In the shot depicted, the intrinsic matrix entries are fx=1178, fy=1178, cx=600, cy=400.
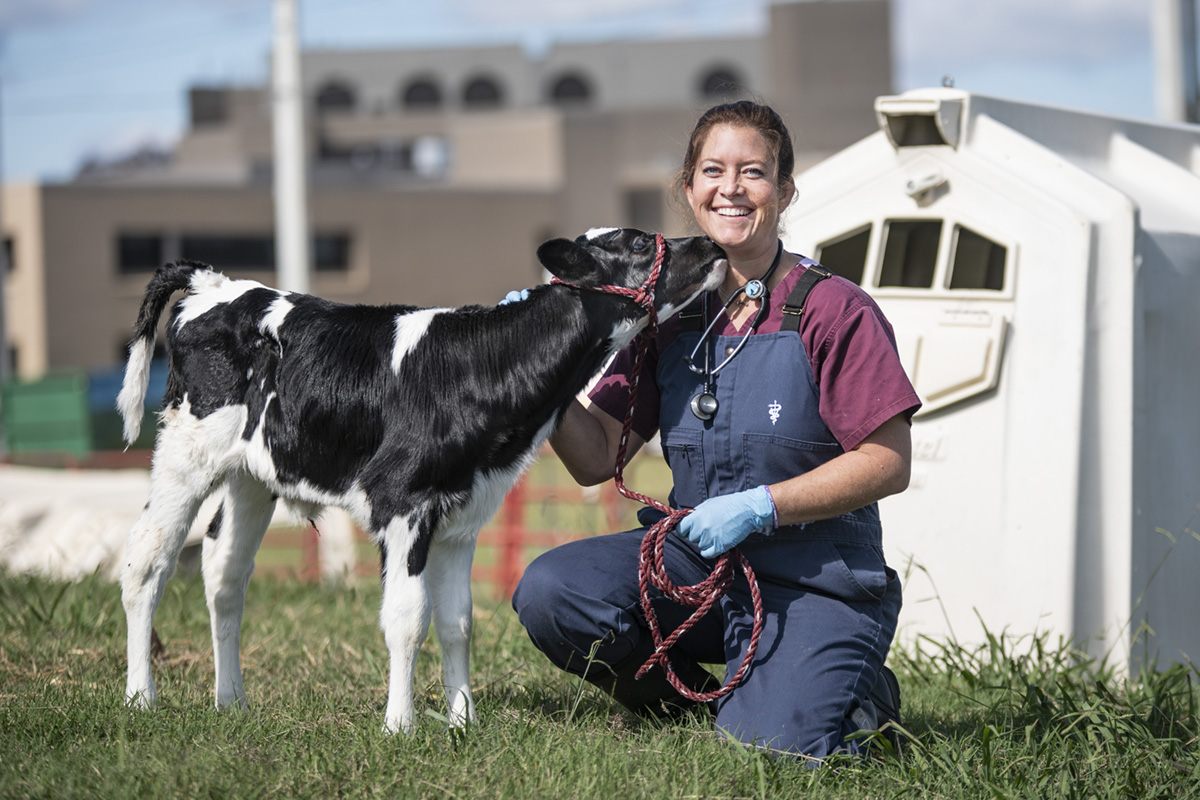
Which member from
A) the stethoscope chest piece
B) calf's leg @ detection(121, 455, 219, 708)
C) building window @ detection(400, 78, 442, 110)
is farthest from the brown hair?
building window @ detection(400, 78, 442, 110)

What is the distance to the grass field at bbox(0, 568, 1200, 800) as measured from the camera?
3.01 m

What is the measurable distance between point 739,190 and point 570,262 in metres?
0.56

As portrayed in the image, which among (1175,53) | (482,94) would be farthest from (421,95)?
(1175,53)

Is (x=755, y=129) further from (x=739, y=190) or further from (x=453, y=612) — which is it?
(x=453, y=612)

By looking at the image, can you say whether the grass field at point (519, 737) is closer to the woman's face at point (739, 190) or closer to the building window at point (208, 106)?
the woman's face at point (739, 190)

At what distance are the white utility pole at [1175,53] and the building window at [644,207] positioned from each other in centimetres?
2902

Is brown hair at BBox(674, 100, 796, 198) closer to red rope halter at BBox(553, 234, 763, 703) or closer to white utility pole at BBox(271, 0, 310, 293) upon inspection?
red rope halter at BBox(553, 234, 763, 703)

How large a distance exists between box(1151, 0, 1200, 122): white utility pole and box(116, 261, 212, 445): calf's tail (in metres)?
8.01

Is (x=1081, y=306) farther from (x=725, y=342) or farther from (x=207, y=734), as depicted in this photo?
(x=207, y=734)

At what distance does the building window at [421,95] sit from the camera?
51188 mm

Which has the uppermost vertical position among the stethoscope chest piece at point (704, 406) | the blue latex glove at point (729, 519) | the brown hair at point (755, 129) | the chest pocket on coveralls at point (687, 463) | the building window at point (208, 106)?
the building window at point (208, 106)

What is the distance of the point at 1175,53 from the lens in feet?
30.1

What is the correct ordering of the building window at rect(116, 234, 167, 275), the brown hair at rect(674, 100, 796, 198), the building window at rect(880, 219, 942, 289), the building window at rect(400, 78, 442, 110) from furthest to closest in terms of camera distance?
1. the building window at rect(400, 78, 442, 110)
2. the building window at rect(116, 234, 167, 275)
3. the building window at rect(880, 219, 942, 289)
4. the brown hair at rect(674, 100, 796, 198)

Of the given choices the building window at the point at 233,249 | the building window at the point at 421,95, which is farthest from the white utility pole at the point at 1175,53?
the building window at the point at 421,95
